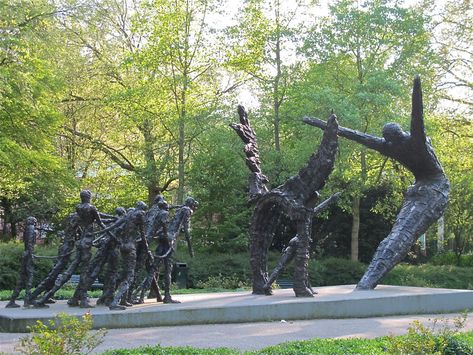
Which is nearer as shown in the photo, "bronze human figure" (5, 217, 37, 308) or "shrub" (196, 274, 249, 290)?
"bronze human figure" (5, 217, 37, 308)

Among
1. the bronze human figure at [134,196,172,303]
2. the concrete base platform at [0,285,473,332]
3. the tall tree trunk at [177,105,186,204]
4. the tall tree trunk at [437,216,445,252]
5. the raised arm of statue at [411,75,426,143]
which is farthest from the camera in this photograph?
the tall tree trunk at [437,216,445,252]

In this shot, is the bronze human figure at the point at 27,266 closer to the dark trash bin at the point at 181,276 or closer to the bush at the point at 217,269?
the dark trash bin at the point at 181,276

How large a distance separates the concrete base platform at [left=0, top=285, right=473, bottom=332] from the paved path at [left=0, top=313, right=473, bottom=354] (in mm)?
209

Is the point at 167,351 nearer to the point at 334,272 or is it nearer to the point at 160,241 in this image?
the point at 160,241

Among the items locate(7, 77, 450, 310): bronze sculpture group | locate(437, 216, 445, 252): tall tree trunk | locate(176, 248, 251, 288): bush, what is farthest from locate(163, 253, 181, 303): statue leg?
locate(437, 216, 445, 252): tall tree trunk

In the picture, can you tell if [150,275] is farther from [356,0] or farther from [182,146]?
[356,0]

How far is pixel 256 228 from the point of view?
13.8 metres

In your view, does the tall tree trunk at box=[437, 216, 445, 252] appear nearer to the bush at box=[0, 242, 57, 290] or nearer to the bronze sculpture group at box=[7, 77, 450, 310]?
the bronze sculpture group at box=[7, 77, 450, 310]

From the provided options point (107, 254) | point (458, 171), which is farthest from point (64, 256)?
point (458, 171)

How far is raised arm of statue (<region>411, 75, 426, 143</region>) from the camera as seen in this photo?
13109mm

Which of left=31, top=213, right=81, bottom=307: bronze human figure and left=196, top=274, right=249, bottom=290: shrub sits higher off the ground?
left=31, top=213, right=81, bottom=307: bronze human figure

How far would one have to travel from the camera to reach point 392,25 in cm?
2320

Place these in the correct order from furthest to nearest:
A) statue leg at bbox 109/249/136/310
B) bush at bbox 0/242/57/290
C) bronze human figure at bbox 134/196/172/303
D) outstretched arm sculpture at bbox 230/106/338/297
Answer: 1. bush at bbox 0/242/57/290
2. outstretched arm sculpture at bbox 230/106/338/297
3. bronze human figure at bbox 134/196/172/303
4. statue leg at bbox 109/249/136/310

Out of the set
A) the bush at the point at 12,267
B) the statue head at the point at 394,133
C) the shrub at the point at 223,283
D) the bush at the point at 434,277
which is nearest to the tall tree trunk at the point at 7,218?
the bush at the point at 12,267
